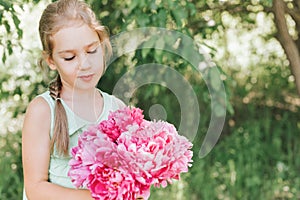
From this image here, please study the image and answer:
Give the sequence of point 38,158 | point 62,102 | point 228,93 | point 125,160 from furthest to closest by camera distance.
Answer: point 228,93
point 62,102
point 38,158
point 125,160

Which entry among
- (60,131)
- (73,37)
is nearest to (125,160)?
(60,131)

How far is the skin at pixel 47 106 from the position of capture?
7.02 ft

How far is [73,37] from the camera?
217cm

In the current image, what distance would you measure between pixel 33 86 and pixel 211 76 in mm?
1164

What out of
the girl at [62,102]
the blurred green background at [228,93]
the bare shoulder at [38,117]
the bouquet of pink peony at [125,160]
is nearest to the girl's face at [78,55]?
the girl at [62,102]

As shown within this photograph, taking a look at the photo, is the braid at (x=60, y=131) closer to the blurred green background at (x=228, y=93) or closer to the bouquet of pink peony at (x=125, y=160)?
the bouquet of pink peony at (x=125, y=160)

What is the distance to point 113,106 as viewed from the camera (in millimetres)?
2404

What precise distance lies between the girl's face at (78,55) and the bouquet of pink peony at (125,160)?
252 mm

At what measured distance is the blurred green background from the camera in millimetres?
4094

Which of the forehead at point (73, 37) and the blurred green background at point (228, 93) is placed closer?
the forehead at point (73, 37)

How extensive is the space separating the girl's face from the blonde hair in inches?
0.9

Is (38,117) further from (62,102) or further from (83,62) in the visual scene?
(83,62)

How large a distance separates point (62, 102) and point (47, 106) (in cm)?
7

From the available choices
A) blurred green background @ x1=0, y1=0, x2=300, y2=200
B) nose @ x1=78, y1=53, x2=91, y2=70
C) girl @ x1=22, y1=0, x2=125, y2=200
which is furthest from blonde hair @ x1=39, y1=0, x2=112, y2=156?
blurred green background @ x1=0, y1=0, x2=300, y2=200
